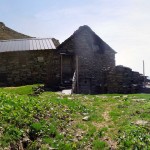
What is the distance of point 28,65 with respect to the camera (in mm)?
36969

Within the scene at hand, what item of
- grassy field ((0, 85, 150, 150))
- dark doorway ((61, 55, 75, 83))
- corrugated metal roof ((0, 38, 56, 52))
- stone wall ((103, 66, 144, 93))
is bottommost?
grassy field ((0, 85, 150, 150))

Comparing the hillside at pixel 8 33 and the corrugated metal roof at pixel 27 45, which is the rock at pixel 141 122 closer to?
the corrugated metal roof at pixel 27 45

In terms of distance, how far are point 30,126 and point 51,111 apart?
113 inches

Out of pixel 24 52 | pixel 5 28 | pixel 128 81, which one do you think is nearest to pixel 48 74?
pixel 24 52

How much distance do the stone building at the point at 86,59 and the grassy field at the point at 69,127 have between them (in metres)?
19.7

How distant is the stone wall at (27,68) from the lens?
36.8 metres

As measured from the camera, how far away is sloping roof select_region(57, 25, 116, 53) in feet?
129

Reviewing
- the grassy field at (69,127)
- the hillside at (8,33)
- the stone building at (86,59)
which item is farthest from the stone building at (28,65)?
the hillside at (8,33)

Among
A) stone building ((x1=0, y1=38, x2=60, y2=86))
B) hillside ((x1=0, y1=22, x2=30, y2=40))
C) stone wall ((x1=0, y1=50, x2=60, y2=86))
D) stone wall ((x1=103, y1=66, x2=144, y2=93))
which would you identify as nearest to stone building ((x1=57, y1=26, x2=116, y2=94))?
stone building ((x1=0, y1=38, x2=60, y2=86))

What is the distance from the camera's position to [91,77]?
38.6 metres

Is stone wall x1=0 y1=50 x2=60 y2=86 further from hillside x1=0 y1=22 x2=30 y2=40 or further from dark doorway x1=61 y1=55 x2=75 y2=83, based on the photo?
hillside x1=0 y1=22 x2=30 y2=40

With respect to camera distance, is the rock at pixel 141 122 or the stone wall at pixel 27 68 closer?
the rock at pixel 141 122

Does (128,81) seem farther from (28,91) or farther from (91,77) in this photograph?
(28,91)

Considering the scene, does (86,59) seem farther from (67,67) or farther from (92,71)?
(67,67)
